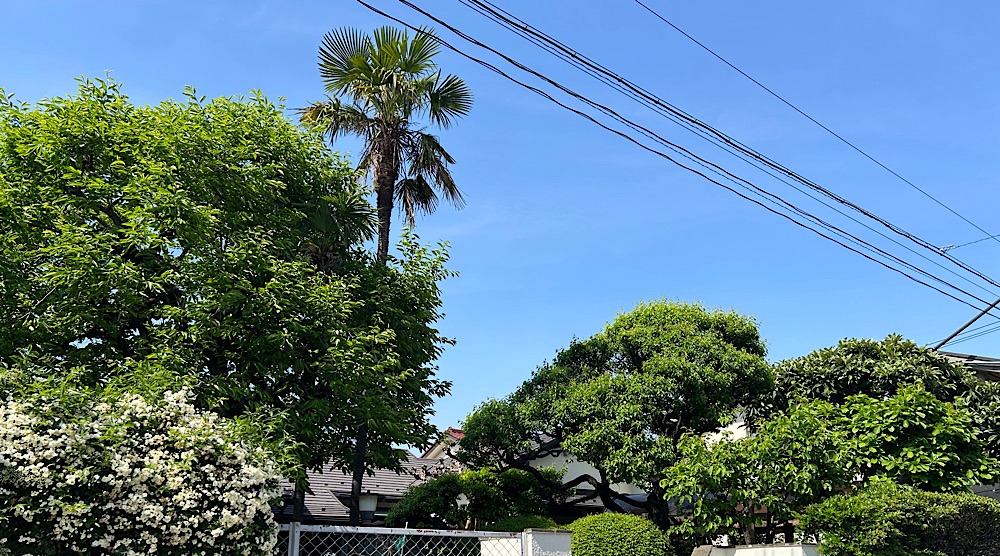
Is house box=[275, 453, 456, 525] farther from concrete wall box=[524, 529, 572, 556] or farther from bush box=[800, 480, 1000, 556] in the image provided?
concrete wall box=[524, 529, 572, 556]

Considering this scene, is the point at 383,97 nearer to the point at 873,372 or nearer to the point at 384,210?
the point at 384,210

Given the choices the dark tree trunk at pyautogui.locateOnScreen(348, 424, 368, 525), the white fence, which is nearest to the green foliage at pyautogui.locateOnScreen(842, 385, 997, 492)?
the white fence

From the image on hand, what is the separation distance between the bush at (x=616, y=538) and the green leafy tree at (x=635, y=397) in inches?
56.8

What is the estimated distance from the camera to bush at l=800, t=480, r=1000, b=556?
1255 cm

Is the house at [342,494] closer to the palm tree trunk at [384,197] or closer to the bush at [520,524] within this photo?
the bush at [520,524]

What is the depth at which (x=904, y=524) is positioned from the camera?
41.3ft

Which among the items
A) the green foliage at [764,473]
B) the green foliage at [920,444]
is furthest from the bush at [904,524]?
the green foliage at [920,444]

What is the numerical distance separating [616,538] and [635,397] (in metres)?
3.44

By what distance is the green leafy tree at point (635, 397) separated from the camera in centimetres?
1691

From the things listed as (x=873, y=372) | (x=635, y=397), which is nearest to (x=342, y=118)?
(x=635, y=397)

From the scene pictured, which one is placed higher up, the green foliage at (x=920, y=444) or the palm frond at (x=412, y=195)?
the palm frond at (x=412, y=195)

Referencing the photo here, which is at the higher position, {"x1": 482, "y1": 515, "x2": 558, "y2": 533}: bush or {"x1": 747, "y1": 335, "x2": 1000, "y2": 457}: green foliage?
{"x1": 747, "y1": 335, "x2": 1000, "y2": 457}: green foliage

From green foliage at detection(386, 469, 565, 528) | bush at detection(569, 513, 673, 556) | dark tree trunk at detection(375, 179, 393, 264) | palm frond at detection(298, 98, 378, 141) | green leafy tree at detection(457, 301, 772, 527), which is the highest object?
palm frond at detection(298, 98, 378, 141)

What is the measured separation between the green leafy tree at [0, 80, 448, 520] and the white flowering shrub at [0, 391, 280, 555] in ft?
5.94
